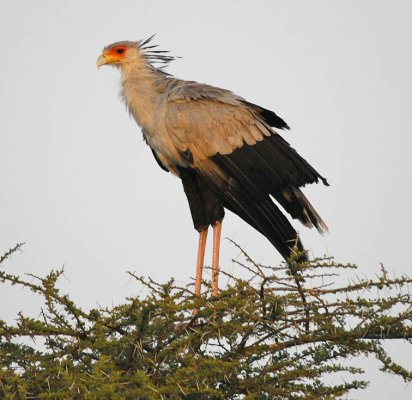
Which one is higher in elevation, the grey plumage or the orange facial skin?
the orange facial skin

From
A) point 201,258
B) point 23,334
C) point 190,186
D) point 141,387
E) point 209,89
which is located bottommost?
point 141,387

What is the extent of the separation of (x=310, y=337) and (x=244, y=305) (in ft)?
1.31

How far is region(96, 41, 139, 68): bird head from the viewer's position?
7465 mm

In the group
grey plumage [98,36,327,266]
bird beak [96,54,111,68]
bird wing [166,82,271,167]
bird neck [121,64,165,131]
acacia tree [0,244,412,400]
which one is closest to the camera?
acacia tree [0,244,412,400]

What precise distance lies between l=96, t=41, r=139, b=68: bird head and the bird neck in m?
0.09

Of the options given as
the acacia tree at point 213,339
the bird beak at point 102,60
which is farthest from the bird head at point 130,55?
the acacia tree at point 213,339

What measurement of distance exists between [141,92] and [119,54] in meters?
0.71

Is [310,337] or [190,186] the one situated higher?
[190,186]

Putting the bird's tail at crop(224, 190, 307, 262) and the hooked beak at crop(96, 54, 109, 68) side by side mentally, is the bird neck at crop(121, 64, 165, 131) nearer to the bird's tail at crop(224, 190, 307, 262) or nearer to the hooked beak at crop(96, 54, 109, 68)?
the hooked beak at crop(96, 54, 109, 68)

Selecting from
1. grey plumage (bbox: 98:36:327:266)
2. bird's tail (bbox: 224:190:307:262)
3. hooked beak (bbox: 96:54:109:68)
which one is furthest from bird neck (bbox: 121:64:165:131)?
bird's tail (bbox: 224:190:307:262)

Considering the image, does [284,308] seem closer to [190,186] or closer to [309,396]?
[309,396]

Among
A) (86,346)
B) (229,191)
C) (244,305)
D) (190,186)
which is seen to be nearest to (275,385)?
(244,305)

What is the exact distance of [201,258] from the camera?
7023mm

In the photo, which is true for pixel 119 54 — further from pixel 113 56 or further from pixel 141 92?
pixel 141 92
